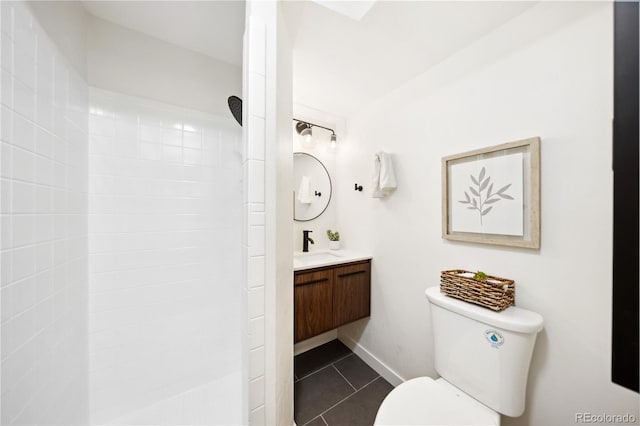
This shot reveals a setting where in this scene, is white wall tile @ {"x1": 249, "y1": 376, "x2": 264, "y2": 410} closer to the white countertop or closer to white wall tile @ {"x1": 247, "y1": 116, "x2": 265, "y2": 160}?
the white countertop

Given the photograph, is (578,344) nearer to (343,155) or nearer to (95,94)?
(343,155)

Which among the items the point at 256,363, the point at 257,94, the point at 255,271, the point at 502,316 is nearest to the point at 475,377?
the point at 502,316

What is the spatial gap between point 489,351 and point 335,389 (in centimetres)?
104

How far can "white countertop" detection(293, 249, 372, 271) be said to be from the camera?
1449 mm

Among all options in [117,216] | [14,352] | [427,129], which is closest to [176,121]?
[117,216]

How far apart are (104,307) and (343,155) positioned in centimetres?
195

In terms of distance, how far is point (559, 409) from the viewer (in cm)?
88

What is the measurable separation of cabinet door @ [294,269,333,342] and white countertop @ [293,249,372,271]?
0.05 meters

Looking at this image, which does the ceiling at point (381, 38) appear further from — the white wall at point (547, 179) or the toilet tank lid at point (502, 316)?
the toilet tank lid at point (502, 316)

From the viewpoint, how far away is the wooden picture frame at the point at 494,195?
94 cm

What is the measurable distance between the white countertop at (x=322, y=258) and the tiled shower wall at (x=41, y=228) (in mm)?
1061

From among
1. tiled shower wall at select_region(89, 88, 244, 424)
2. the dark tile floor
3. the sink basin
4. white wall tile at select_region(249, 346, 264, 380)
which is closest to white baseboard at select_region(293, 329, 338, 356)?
the dark tile floor

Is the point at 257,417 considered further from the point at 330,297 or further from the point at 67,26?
the point at 67,26

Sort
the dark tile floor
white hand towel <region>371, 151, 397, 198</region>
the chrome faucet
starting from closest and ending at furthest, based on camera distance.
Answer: the dark tile floor, white hand towel <region>371, 151, 397, 198</region>, the chrome faucet
